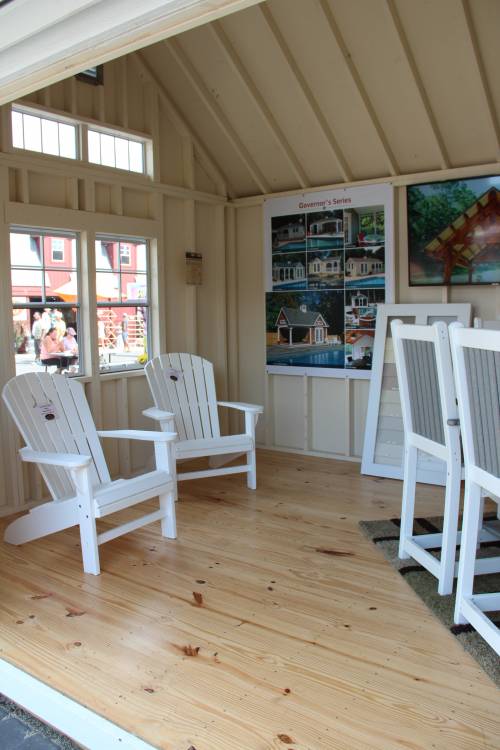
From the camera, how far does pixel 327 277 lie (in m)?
5.87

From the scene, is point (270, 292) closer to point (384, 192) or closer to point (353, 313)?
point (353, 313)

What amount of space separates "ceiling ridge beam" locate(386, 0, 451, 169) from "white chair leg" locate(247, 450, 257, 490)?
2.79m

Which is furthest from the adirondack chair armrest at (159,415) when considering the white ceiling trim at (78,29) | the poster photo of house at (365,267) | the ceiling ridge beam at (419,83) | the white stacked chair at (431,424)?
the ceiling ridge beam at (419,83)

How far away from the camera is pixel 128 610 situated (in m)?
3.14

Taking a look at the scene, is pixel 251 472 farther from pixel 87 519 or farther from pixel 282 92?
pixel 282 92

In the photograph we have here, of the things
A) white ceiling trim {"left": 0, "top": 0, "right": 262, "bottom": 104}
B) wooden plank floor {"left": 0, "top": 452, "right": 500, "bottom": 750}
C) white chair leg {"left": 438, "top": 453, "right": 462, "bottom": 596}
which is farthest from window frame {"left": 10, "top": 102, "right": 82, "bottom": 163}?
white chair leg {"left": 438, "top": 453, "right": 462, "bottom": 596}

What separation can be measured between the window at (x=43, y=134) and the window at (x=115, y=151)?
208mm

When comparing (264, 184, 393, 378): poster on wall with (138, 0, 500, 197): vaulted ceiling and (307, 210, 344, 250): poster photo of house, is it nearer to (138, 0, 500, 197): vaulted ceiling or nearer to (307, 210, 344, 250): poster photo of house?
(307, 210, 344, 250): poster photo of house

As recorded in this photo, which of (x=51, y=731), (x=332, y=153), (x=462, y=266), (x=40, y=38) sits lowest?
(x=51, y=731)

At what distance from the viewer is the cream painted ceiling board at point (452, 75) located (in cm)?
435

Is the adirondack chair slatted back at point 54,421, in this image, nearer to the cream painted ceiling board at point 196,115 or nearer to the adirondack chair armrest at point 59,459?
the adirondack chair armrest at point 59,459

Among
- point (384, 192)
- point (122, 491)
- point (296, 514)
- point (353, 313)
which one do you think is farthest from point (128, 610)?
point (384, 192)

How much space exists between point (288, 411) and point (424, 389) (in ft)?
10.1

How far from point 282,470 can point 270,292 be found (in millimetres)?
1747
